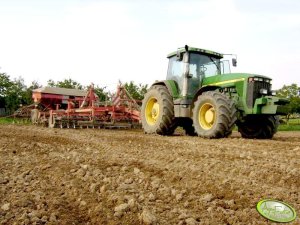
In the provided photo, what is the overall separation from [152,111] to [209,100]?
8.75ft

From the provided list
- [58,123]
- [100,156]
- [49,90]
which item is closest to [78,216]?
[100,156]

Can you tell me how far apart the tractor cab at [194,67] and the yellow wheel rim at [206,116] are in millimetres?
974

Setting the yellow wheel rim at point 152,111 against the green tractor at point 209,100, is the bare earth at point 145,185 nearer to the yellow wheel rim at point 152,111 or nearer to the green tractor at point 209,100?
the green tractor at point 209,100

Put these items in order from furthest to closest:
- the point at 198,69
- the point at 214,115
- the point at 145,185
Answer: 1. the point at 198,69
2. the point at 214,115
3. the point at 145,185

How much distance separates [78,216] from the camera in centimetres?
311

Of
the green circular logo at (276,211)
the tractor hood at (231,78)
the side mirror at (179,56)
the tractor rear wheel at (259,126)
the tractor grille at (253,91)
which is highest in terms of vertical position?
the side mirror at (179,56)

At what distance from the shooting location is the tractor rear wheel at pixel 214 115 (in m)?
8.16

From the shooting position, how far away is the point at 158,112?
10.5m

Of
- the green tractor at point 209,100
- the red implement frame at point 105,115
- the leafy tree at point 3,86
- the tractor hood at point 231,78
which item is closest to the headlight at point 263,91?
the green tractor at point 209,100

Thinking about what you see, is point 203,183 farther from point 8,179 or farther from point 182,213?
point 8,179

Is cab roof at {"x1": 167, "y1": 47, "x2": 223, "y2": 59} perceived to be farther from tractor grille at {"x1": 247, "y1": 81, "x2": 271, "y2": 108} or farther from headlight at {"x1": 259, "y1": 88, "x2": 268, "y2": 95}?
headlight at {"x1": 259, "y1": 88, "x2": 268, "y2": 95}

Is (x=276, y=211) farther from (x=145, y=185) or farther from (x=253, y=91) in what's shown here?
(x=253, y=91)

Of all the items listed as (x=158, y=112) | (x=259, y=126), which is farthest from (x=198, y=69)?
(x=259, y=126)

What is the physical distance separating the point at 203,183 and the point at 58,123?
433 inches
